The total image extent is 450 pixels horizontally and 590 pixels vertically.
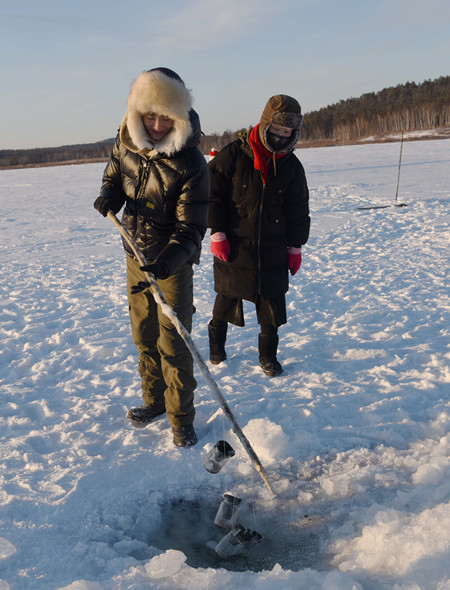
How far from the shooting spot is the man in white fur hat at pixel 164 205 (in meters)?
2.61

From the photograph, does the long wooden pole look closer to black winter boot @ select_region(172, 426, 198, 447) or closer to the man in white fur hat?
the man in white fur hat

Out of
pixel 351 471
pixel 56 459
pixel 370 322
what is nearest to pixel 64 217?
pixel 370 322

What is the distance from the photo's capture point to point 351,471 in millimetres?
2752

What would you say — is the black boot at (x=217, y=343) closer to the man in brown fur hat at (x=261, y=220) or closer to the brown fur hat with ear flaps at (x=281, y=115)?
the man in brown fur hat at (x=261, y=220)

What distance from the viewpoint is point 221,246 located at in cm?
371

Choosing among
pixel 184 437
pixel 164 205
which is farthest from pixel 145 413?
pixel 164 205

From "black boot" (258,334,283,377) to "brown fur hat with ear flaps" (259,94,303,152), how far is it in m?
1.45

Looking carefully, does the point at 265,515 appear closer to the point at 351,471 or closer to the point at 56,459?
the point at 351,471

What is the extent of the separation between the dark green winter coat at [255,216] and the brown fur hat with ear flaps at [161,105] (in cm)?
96

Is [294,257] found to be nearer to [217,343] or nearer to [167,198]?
[217,343]

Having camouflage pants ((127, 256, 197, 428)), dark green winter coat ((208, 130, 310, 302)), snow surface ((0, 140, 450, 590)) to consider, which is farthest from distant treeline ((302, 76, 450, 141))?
camouflage pants ((127, 256, 197, 428))

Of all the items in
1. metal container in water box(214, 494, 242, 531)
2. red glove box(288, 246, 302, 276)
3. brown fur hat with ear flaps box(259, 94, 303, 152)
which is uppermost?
brown fur hat with ear flaps box(259, 94, 303, 152)

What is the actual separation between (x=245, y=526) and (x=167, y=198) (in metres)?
1.79

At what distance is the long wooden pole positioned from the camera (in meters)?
2.52
